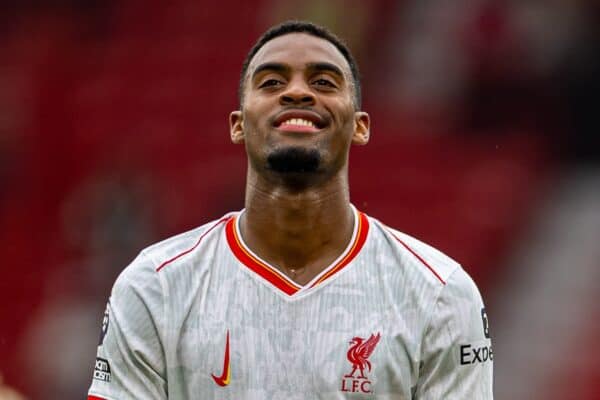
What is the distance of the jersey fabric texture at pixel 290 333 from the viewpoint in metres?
3.19

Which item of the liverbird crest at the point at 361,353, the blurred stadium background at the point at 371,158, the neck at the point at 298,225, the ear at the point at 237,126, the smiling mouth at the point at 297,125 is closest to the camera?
the liverbird crest at the point at 361,353

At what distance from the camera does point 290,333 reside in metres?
3.26

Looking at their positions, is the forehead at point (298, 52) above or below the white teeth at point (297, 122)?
above

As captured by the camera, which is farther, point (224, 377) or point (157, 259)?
point (157, 259)

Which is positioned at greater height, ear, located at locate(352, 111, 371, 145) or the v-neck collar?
ear, located at locate(352, 111, 371, 145)

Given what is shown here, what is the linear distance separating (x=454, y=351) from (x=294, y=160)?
726 millimetres

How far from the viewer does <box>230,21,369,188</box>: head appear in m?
3.29

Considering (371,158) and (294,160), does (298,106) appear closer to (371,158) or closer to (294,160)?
(294,160)

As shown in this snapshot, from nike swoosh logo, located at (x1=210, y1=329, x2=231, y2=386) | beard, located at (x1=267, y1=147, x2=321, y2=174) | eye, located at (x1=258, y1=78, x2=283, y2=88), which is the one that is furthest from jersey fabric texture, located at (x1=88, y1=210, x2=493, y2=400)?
eye, located at (x1=258, y1=78, x2=283, y2=88)

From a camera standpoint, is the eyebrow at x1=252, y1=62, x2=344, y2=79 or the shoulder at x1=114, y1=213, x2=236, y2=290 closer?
the shoulder at x1=114, y1=213, x2=236, y2=290

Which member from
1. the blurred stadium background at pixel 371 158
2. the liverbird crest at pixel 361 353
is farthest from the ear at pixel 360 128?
the blurred stadium background at pixel 371 158

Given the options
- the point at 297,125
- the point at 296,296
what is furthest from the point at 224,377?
the point at 297,125

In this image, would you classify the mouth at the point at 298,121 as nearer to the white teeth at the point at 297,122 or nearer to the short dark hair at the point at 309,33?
the white teeth at the point at 297,122

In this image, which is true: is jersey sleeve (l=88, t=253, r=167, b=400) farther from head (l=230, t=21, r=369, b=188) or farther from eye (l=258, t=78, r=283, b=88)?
eye (l=258, t=78, r=283, b=88)
